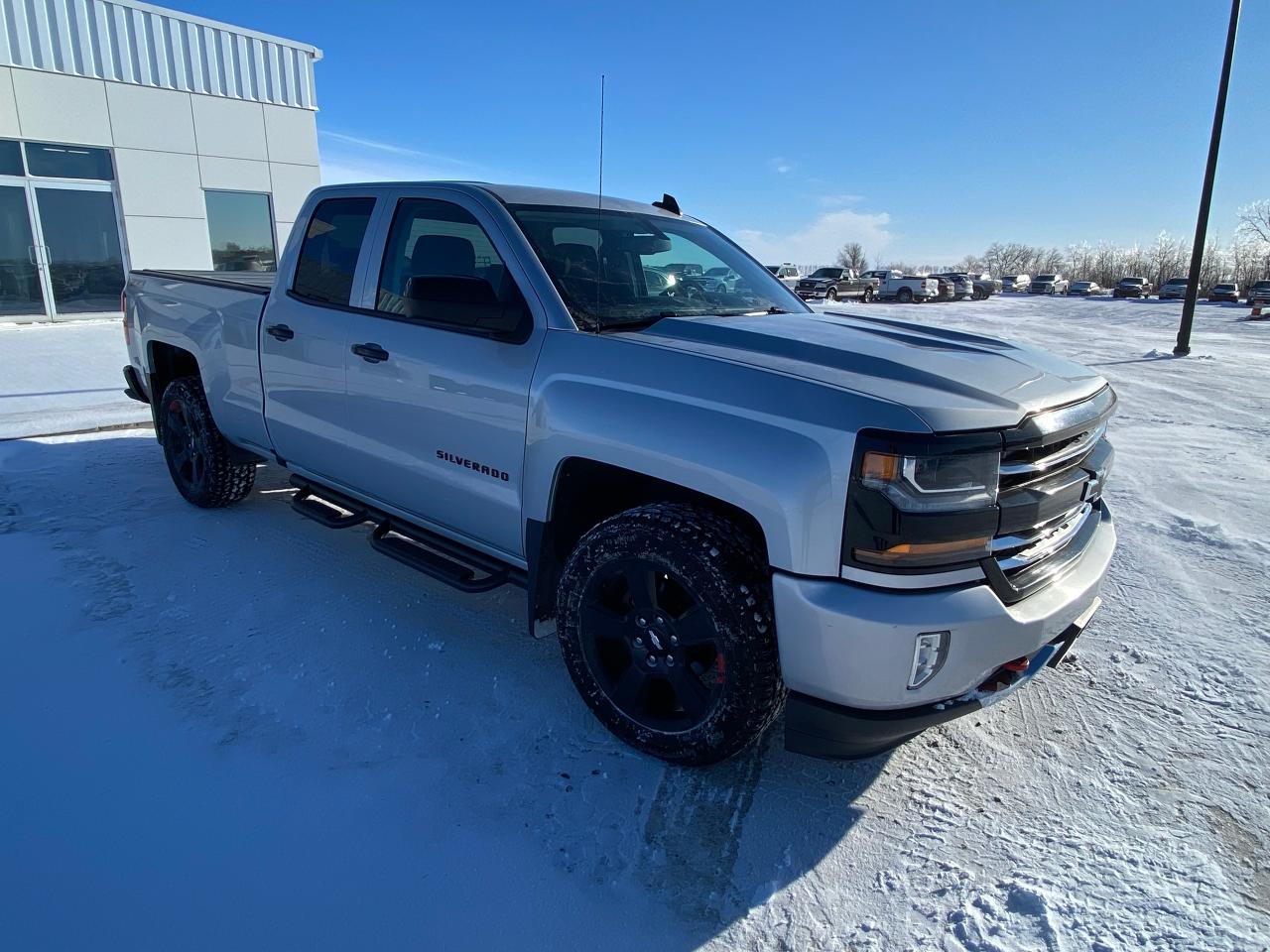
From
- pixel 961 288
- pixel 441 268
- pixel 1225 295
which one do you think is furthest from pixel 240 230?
pixel 1225 295

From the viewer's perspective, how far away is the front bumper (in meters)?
2.03

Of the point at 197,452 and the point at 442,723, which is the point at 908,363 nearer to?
the point at 442,723

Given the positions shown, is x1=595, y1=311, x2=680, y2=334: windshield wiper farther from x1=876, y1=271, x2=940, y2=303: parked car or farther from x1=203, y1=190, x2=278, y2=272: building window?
x1=876, y1=271, x2=940, y2=303: parked car

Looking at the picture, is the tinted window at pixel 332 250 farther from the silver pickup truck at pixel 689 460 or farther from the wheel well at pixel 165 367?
the wheel well at pixel 165 367

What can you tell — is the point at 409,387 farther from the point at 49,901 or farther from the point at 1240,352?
the point at 1240,352

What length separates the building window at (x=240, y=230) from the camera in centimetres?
1574

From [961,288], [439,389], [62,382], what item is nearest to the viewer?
[439,389]

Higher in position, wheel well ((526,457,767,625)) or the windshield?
the windshield

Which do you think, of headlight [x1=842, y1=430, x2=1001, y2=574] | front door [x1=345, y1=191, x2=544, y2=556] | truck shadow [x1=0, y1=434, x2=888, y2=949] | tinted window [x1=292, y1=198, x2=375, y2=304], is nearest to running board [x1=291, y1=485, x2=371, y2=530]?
front door [x1=345, y1=191, x2=544, y2=556]

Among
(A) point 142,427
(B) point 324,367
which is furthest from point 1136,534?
(A) point 142,427

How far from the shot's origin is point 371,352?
11.0 ft

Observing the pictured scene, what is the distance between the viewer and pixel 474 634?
3445 mm

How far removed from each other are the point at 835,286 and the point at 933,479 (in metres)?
39.4

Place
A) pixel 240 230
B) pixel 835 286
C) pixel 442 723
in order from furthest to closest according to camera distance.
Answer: pixel 835 286 → pixel 240 230 → pixel 442 723
